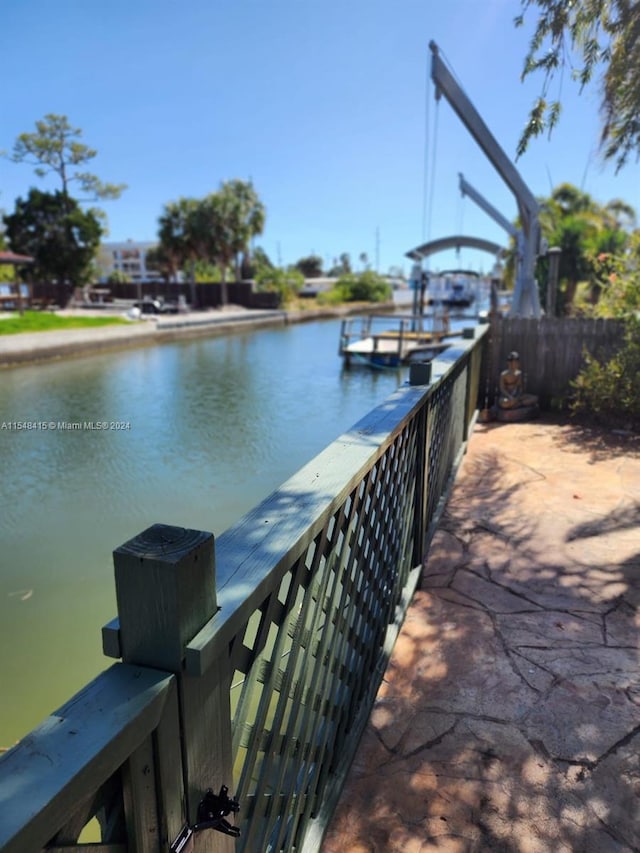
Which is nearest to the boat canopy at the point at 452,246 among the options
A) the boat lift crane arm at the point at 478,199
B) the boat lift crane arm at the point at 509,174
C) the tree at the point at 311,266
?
the boat lift crane arm at the point at 478,199

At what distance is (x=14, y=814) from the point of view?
21.3 inches

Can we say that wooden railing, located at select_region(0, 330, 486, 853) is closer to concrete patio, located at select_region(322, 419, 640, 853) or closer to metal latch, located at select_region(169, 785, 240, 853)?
metal latch, located at select_region(169, 785, 240, 853)

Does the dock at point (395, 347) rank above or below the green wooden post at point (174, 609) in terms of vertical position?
below

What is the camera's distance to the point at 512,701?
2127mm

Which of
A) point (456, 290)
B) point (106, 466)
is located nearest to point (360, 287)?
point (456, 290)

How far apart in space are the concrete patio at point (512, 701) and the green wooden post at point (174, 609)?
3.53 feet

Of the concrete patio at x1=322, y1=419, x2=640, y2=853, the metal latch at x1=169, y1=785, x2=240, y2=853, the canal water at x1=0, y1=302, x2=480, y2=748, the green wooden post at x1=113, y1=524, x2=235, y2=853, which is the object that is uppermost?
the green wooden post at x1=113, y1=524, x2=235, y2=853

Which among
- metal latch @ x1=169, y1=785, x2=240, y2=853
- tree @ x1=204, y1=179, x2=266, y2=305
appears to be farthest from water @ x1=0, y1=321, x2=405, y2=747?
tree @ x1=204, y1=179, x2=266, y2=305

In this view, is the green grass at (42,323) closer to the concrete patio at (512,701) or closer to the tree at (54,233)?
the tree at (54,233)

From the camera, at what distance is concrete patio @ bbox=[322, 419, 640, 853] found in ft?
5.38

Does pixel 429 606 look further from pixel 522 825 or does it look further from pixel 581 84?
pixel 581 84

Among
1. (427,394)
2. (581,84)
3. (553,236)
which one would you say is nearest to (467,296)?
(553,236)

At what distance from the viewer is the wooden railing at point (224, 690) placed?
64 cm

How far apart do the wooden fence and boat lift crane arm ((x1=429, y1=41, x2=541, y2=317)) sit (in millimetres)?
2266
